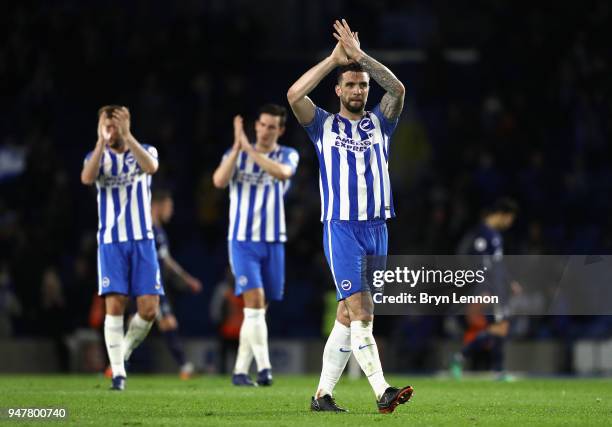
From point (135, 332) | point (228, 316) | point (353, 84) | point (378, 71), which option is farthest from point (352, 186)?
point (228, 316)

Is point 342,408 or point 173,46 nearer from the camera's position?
point 342,408

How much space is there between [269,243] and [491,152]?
31.4 feet

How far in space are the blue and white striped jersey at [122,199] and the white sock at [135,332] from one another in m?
0.97

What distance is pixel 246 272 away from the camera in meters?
13.5

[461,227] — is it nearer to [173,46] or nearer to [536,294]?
[536,294]

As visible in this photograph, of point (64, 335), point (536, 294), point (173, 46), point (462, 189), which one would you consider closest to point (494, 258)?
point (536, 294)

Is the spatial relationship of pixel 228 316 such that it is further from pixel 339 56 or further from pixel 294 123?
pixel 339 56

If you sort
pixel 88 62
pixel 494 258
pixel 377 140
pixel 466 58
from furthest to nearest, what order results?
1. pixel 466 58
2. pixel 88 62
3. pixel 494 258
4. pixel 377 140

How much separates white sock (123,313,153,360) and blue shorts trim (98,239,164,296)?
0.54 metres

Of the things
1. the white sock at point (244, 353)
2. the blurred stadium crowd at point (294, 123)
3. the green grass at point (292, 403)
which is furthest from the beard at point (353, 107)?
the blurred stadium crowd at point (294, 123)

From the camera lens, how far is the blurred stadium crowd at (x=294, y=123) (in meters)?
21.3

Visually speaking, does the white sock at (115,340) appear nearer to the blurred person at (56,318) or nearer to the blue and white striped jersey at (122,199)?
the blue and white striped jersey at (122,199)

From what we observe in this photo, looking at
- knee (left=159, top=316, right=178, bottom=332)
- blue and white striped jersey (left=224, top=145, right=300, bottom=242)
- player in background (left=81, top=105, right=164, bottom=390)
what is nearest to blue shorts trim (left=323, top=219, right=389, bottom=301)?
player in background (left=81, top=105, right=164, bottom=390)

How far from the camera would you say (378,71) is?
9391 mm
